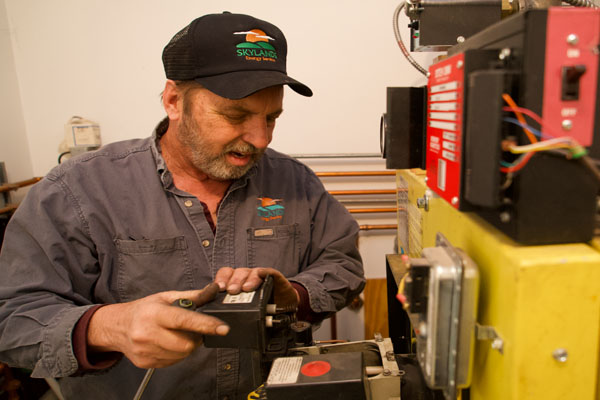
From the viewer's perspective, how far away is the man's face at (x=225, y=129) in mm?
987

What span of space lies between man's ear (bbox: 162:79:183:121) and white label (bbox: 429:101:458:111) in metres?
0.68

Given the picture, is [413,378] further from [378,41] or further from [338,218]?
[378,41]

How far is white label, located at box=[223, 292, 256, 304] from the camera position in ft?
2.26

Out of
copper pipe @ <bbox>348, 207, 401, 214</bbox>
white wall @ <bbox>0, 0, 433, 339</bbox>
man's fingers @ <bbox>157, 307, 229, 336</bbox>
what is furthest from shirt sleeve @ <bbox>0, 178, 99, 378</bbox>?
copper pipe @ <bbox>348, 207, 401, 214</bbox>

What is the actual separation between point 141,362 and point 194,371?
323mm

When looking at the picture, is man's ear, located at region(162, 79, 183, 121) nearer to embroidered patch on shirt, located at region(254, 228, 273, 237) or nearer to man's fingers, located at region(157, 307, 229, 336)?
embroidered patch on shirt, located at region(254, 228, 273, 237)

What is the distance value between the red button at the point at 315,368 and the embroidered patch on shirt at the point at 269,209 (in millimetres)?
593

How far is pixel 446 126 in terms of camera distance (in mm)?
563

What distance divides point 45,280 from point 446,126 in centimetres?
89

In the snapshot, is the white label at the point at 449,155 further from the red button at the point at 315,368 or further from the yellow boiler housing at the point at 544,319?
the red button at the point at 315,368

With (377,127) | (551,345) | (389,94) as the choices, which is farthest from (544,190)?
(377,127)

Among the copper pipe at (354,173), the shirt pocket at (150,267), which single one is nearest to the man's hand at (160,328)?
the shirt pocket at (150,267)

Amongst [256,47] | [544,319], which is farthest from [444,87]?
[256,47]

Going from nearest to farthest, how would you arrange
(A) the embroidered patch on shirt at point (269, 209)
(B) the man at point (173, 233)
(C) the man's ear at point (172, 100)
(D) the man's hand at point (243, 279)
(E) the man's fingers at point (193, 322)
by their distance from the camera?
(E) the man's fingers at point (193, 322)
(D) the man's hand at point (243, 279)
(B) the man at point (173, 233)
(C) the man's ear at point (172, 100)
(A) the embroidered patch on shirt at point (269, 209)
